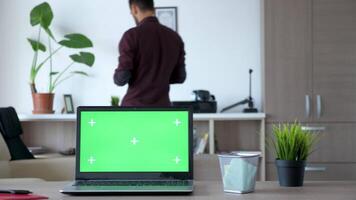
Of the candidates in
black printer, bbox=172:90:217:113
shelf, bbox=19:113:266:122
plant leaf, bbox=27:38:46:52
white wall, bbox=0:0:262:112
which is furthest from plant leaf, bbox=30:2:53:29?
black printer, bbox=172:90:217:113

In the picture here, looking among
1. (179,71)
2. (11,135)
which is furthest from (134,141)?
(11,135)

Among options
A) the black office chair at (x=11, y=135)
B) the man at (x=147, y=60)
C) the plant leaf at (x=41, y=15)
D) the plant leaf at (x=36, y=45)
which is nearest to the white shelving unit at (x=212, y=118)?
the plant leaf at (x=36, y=45)

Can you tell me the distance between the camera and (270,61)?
14.7ft

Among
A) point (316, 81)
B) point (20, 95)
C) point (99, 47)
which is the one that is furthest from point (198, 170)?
point (20, 95)

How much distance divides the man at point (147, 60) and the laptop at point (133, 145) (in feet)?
4.08

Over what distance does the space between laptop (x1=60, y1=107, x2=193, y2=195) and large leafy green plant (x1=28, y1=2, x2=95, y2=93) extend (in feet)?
9.47

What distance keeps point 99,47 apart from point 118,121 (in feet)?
10.4

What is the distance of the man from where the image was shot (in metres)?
3.09

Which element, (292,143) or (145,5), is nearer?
(292,143)

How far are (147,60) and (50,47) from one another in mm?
2060

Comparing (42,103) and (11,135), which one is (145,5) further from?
(42,103)

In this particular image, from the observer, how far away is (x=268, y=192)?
1.61 metres

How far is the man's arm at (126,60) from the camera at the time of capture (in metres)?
3.05

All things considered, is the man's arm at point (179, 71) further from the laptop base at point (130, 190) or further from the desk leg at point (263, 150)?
the laptop base at point (130, 190)
